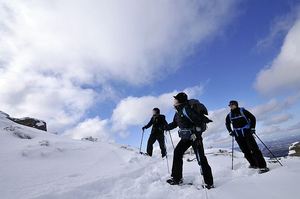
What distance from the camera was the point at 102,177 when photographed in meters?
7.97

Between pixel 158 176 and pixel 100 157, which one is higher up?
pixel 100 157

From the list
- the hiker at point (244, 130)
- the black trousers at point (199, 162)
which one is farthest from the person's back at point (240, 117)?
the black trousers at point (199, 162)

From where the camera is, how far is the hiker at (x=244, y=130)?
31.0ft

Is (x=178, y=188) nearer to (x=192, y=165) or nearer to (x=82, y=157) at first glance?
(x=192, y=165)

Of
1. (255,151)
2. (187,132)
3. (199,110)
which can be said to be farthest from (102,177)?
(255,151)

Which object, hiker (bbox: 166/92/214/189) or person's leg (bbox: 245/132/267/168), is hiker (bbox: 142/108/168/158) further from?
hiker (bbox: 166/92/214/189)

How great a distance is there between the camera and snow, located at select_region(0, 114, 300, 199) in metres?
6.20

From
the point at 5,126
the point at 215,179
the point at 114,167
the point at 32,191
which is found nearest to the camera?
the point at 32,191

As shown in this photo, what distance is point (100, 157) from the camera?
11.2 meters

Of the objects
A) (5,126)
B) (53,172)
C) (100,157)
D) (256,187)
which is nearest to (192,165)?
(100,157)

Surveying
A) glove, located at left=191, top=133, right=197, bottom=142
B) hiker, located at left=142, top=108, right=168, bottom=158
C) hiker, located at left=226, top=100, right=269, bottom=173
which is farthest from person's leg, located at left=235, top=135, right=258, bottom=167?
hiker, located at left=142, top=108, right=168, bottom=158

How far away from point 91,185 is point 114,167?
9.79 feet

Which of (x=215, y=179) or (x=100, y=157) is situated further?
(x=100, y=157)

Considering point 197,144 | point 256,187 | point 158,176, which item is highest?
point 197,144
